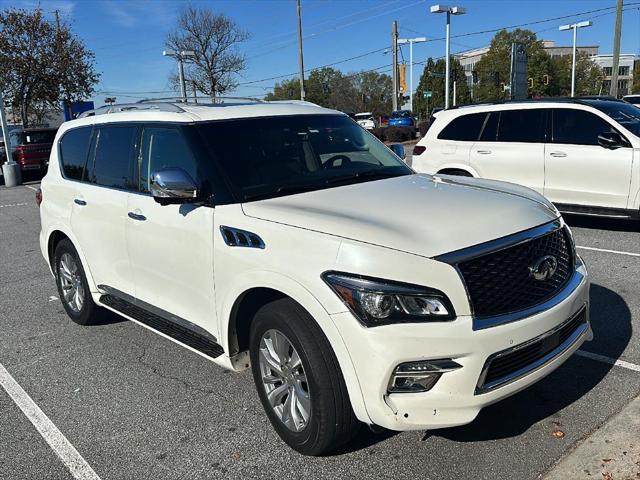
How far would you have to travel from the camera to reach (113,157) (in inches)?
179

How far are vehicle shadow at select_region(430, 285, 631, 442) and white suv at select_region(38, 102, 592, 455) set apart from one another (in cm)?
53

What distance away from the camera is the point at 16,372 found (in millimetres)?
4438

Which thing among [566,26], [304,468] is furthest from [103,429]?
[566,26]

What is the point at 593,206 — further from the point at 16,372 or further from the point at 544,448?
the point at 16,372

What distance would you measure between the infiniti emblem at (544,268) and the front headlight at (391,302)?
0.60m

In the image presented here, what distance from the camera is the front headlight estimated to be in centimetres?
262

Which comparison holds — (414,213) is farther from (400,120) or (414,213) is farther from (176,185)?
(400,120)

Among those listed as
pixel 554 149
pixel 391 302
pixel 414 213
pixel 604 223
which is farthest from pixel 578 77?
pixel 391 302

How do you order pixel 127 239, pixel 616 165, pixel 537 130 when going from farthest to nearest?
pixel 537 130
pixel 616 165
pixel 127 239

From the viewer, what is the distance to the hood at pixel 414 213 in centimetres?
280

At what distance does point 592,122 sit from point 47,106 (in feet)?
98.9

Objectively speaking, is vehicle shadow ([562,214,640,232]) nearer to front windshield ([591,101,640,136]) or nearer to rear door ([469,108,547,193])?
rear door ([469,108,547,193])

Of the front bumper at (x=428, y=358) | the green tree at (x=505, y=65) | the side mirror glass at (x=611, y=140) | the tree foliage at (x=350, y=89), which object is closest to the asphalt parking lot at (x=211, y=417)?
the front bumper at (x=428, y=358)

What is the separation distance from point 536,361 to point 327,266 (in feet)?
3.89
